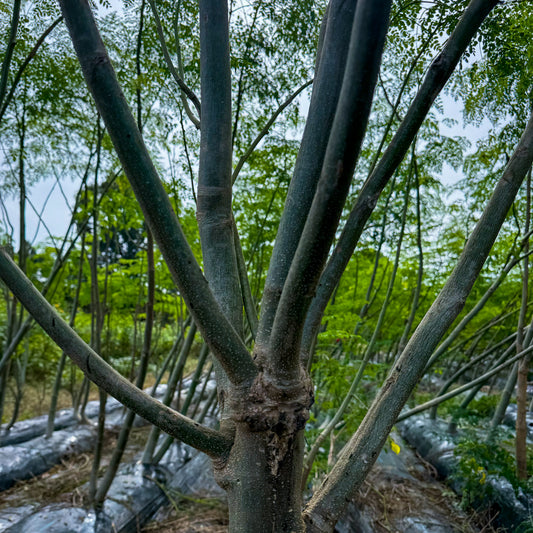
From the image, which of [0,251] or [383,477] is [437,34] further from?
[383,477]

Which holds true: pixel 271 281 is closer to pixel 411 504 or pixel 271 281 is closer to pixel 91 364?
pixel 91 364

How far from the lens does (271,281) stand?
0.98 m

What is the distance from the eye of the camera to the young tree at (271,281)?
2.37ft

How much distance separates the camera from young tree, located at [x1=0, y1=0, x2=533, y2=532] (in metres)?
0.72

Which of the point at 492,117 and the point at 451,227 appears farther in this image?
the point at 451,227

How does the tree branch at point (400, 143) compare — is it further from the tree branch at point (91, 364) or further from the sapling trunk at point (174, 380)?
the sapling trunk at point (174, 380)

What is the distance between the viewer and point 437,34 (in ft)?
6.06

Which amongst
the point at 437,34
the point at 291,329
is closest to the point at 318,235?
the point at 291,329

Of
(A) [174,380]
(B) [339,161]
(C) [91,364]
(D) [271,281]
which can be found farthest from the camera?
(A) [174,380]

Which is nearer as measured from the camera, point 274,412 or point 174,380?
point 274,412

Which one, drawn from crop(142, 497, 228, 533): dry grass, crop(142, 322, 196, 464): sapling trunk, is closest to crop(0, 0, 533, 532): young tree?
crop(142, 322, 196, 464): sapling trunk

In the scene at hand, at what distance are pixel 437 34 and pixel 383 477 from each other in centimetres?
421

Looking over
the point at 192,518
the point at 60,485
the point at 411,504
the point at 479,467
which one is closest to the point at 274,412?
the point at 192,518

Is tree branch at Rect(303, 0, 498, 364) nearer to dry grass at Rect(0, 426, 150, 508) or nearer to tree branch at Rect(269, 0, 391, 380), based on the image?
tree branch at Rect(269, 0, 391, 380)
